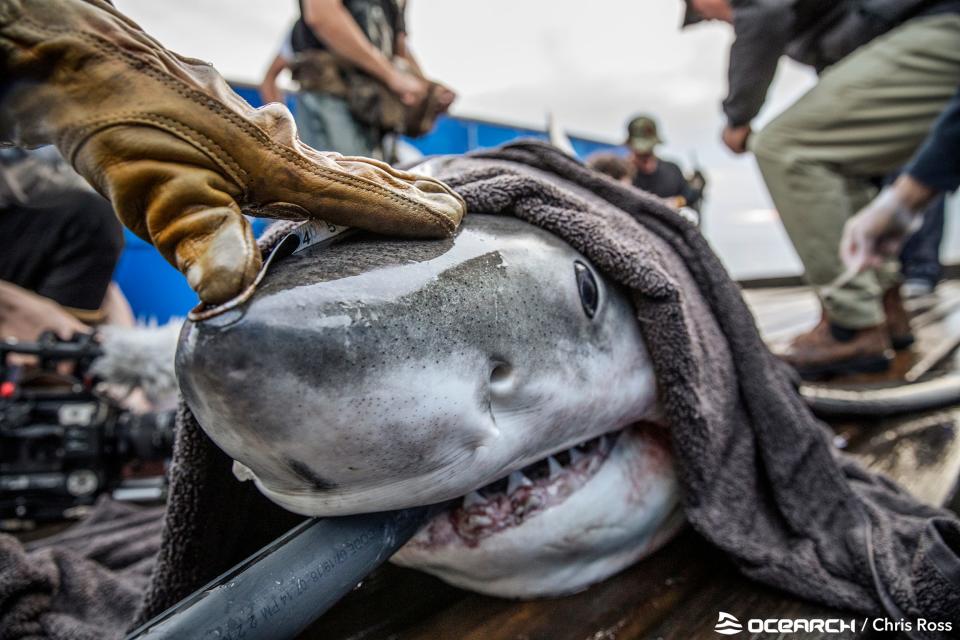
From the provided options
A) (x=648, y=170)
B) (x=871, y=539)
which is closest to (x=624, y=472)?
(x=871, y=539)

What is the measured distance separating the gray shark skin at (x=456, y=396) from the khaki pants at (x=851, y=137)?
4.59 feet

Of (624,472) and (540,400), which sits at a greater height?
(540,400)

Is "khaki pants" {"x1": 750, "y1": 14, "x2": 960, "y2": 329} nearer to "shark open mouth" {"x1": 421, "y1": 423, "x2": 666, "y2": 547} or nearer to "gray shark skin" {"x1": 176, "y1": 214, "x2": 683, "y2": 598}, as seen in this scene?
"gray shark skin" {"x1": 176, "y1": 214, "x2": 683, "y2": 598}

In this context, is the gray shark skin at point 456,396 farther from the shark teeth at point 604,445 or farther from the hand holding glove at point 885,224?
the hand holding glove at point 885,224

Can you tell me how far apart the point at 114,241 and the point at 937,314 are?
3.69m

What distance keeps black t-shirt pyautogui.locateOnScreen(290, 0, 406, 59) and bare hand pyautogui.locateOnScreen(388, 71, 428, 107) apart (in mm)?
178

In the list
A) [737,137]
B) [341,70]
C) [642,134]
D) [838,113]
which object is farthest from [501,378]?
[642,134]

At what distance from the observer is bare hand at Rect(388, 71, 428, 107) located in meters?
1.54

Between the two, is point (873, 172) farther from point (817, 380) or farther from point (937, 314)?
point (937, 314)

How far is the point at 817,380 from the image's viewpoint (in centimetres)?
170

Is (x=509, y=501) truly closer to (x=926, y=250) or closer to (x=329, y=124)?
(x=329, y=124)

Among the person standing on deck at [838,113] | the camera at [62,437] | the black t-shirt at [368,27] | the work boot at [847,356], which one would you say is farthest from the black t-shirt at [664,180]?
the camera at [62,437]

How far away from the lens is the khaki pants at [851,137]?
1.45 meters

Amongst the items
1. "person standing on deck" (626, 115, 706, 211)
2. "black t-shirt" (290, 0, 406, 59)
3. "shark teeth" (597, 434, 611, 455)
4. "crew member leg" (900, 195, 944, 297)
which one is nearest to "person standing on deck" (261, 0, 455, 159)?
"black t-shirt" (290, 0, 406, 59)
